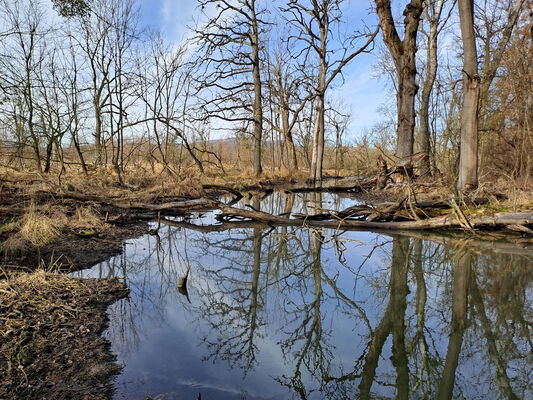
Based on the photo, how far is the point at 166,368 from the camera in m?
2.32

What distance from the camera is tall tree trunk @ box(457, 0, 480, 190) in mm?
7676

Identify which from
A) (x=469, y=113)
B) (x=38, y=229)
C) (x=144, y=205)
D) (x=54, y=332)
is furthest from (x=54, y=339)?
(x=469, y=113)

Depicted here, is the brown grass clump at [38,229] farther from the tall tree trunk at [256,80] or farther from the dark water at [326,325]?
the tall tree trunk at [256,80]

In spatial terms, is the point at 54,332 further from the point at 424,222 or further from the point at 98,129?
the point at 98,129

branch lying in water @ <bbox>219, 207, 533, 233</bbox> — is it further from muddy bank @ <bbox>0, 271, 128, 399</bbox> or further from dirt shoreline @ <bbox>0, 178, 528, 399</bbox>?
muddy bank @ <bbox>0, 271, 128, 399</bbox>

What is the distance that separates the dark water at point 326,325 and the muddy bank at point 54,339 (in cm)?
16

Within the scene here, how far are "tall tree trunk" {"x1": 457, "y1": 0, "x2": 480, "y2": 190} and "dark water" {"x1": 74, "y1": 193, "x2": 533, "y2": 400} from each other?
2.86m

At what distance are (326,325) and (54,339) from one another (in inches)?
85.3

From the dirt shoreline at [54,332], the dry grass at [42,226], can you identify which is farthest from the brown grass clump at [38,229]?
the dirt shoreline at [54,332]

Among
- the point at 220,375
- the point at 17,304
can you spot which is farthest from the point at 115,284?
the point at 220,375

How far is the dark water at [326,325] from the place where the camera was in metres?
2.16

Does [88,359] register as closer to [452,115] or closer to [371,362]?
[371,362]

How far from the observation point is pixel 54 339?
2520 mm

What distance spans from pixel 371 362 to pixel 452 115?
19364 mm
